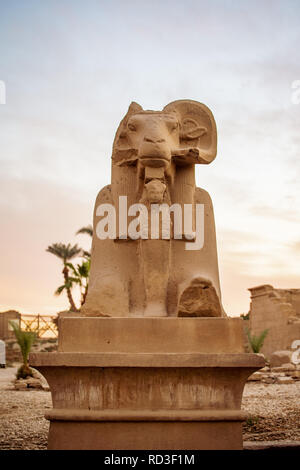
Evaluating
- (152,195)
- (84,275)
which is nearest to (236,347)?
(152,195)

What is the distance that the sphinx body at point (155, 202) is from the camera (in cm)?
372

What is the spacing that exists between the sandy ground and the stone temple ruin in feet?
7.24

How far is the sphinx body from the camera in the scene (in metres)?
3.72

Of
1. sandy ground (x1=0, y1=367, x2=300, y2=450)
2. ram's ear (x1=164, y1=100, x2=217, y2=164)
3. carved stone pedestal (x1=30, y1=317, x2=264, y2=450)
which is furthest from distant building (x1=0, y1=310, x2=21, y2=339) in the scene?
carved stone pedestal (x1=30, y1=317, x2=264, y2=450)

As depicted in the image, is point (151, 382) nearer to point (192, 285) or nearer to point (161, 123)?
point (192, 285)

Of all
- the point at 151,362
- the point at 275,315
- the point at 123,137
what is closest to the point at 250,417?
the point at 151,362

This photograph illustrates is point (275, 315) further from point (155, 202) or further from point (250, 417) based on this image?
point (155, 202)

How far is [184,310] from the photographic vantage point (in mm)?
3445

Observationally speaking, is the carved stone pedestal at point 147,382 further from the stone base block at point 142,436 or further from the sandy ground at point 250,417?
the sandy ground at point 250,417

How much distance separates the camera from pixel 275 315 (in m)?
19.8

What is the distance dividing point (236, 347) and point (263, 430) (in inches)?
125

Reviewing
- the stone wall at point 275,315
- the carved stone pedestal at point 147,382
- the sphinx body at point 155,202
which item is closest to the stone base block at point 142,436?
the carved stone pedestal at point 147,382

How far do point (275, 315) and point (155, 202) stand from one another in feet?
55.4

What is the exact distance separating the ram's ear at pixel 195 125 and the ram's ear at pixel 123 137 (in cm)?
24
